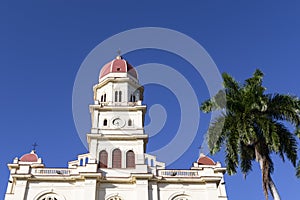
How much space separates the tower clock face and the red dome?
21.2 ft

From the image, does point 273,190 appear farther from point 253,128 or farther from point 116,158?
point 116,158

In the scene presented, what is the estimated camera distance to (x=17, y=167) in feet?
106

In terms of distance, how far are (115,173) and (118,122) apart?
634 cm

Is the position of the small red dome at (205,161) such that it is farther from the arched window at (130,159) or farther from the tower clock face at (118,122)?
the tower clock face at (118,122)

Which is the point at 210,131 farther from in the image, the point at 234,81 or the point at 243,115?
the point at 234,81

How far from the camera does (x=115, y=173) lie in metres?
31.4

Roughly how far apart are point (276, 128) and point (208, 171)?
12.5 meters

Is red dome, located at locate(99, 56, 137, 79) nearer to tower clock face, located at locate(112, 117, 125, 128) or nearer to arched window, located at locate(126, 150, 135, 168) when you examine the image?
tower clock face, located at locate(112, 117, 125, 128)

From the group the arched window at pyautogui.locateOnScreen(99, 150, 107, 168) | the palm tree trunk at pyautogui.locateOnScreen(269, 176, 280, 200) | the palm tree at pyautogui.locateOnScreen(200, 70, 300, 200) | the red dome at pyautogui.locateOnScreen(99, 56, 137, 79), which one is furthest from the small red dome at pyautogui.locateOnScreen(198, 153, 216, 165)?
the palm tree trunk at pyautogui.locateOnScreen(269, 176, 280, 200)

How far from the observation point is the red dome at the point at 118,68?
133 feet

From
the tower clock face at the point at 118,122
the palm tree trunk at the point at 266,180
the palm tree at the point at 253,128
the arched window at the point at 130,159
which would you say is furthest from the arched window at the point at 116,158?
the palm tree trunk at the point at 266,180

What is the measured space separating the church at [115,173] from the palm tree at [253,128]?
10.4 metres

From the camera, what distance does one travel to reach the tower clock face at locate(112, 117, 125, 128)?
36000mm

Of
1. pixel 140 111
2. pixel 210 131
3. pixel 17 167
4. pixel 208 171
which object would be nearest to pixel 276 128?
pixel 210 131
